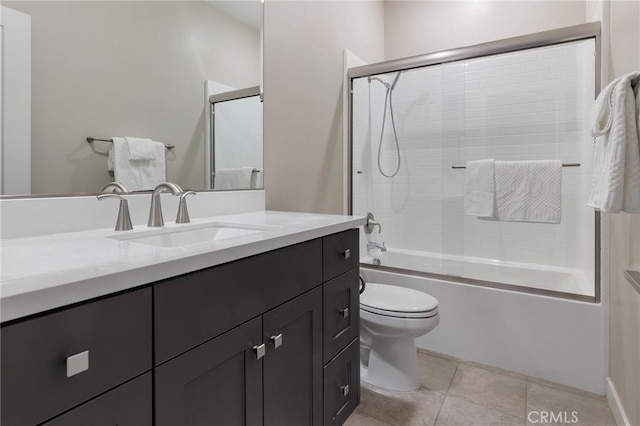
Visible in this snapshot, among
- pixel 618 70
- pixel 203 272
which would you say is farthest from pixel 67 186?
pixel 618 70

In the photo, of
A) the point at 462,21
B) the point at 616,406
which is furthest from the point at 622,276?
the point at 462,21

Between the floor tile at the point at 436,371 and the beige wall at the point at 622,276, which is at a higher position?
the beige wall at the point at 622,276

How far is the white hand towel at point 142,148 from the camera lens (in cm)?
123

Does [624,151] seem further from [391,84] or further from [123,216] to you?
[391,84]

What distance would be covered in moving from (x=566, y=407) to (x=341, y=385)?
107 cm

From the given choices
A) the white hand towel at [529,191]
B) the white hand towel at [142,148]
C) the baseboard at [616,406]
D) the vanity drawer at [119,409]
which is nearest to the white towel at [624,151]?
the baseboard at [616,406]

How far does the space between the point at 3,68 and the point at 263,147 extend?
1004mm

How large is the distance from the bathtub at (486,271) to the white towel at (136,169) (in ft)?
5.07

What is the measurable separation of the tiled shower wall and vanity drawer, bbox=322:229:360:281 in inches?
46.5

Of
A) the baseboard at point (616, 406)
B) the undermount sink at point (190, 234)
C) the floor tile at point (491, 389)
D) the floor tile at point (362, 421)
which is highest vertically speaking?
the undermount sink at point (190, 234)

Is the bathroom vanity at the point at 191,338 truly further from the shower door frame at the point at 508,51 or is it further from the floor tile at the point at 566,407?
the shower door frame at the point at 508,51

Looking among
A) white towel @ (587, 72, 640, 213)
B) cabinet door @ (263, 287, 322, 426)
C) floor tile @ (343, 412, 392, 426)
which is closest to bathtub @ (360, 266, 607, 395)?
floor tile @ (343, 412, 392, 426)

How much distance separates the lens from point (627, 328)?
1.35 meters

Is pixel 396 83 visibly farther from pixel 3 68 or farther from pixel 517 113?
pixel 3 68
